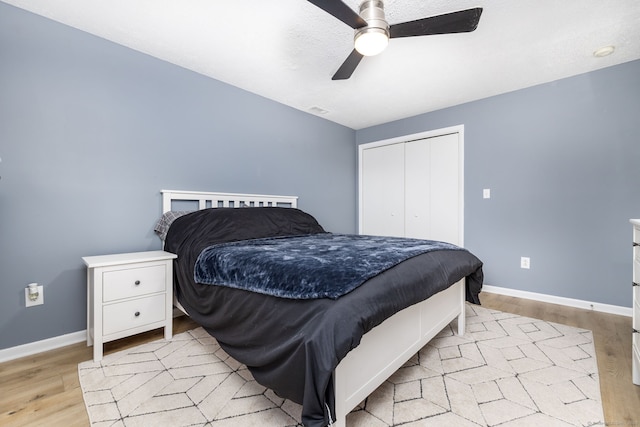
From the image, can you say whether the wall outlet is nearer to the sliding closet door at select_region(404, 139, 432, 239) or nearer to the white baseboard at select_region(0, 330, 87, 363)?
the white baseboard at select_region(0, 330, 87, 363)

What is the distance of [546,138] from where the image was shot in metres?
2.89

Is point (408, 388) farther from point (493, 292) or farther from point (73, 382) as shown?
point (493, 292)

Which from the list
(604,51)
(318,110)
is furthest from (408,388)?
(318,110)

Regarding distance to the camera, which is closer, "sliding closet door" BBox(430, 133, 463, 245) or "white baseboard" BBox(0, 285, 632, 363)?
"white baseboard" BBox(0, 285, 632, 363)

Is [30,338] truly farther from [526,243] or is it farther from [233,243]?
[526,243]

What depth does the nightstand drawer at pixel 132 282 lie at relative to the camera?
69.7 inches

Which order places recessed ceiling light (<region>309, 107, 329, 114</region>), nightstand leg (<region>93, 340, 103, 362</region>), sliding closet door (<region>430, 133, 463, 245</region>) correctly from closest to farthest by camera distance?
1. nightstand leg (<region>93, 340, 103, 362</region>)
2. sliding closet door (<region>430, 133, 463, 245</region>)
3. recessed ceiling light (<region>309, 107, 329, 114</region>)

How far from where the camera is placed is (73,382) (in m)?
1.53

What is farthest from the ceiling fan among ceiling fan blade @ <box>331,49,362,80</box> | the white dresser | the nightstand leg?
the nightstand leg

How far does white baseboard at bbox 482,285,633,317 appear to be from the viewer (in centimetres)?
253

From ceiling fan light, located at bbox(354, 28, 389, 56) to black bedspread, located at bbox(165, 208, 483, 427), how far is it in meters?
1.25

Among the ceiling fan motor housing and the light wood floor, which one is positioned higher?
the ceiling fan motor housing

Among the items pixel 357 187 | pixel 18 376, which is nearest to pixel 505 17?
pixel 357 187

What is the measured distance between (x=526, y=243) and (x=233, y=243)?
304 cm
